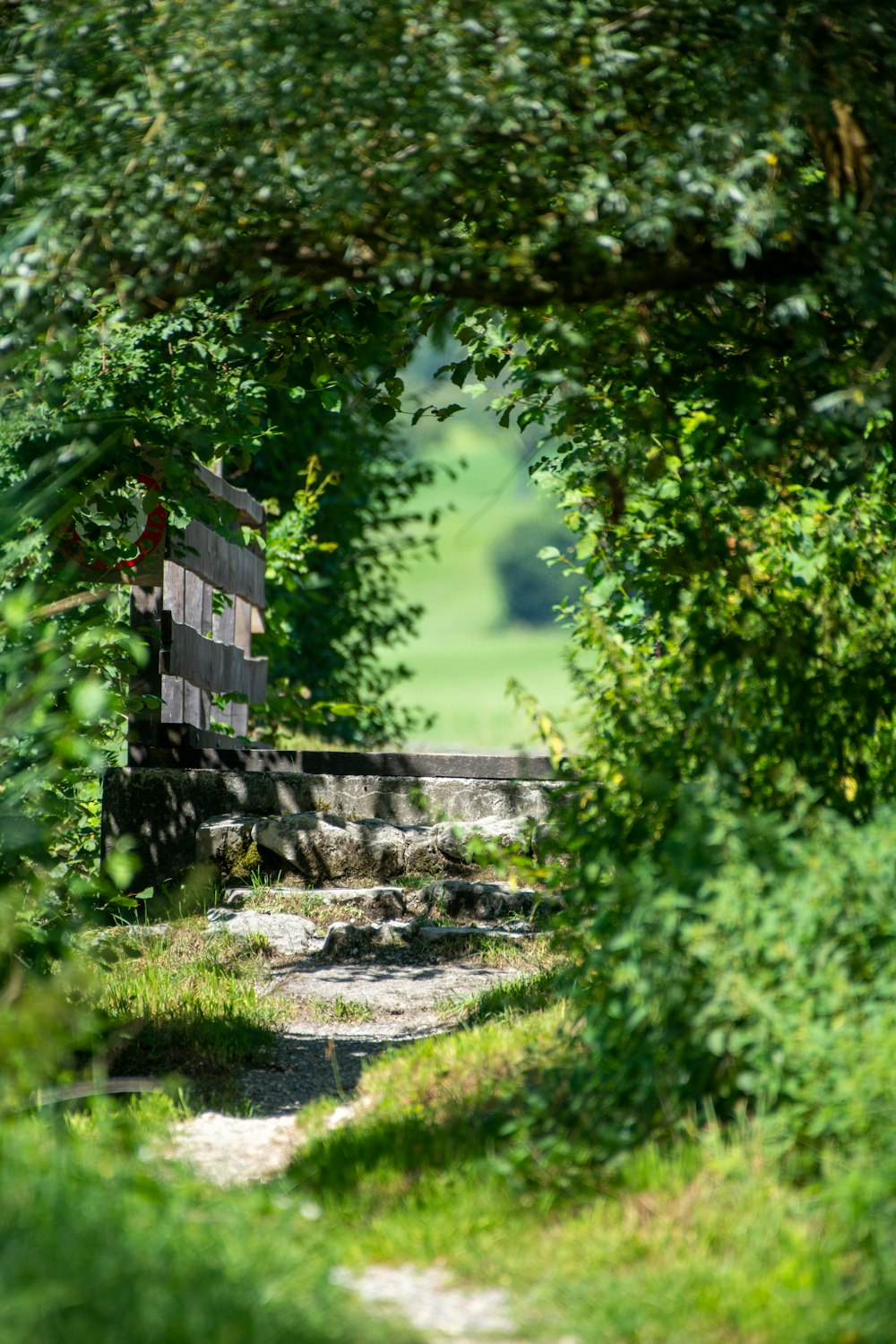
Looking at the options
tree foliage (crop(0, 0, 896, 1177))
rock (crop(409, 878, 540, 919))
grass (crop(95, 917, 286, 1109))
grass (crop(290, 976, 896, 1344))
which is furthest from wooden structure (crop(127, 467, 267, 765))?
grass (crop(290, 976, 896, 1344))

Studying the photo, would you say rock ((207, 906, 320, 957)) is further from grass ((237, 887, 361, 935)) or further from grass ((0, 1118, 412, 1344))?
grass ((0, 1118, 412, 1344))

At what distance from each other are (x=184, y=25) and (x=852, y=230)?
6.13 ft

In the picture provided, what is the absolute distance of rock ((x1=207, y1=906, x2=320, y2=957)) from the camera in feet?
21.7

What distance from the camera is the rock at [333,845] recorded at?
7566 mm

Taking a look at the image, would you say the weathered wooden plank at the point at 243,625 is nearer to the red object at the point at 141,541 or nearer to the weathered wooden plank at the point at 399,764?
the weathered wooden plank at the point at 399,764

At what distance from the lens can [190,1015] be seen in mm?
5203

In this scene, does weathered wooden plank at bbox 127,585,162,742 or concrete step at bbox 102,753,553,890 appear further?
concrete step at bbox 102,753,553,890

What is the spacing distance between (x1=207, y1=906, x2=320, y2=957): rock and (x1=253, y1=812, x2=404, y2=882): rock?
0.74 m

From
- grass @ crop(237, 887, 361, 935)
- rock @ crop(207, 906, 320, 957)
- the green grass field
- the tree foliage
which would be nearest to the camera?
the tree foliage

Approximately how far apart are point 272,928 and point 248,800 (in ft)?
4.38

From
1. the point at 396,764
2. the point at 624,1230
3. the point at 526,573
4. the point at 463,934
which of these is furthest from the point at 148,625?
the point at 526,573

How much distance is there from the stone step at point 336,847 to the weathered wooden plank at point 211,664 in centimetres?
95

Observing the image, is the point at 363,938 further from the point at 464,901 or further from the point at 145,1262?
the point at 145,1262

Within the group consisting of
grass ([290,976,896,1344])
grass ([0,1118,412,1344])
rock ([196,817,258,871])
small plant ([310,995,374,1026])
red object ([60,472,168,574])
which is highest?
red object ([60,472,168,574])
